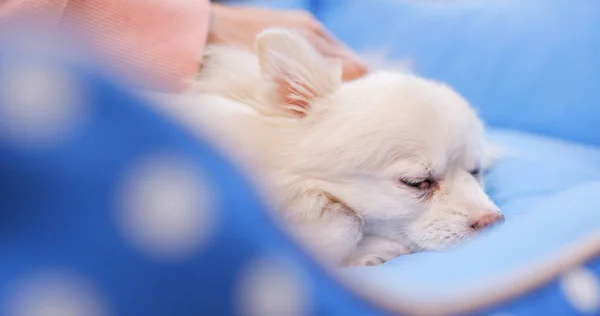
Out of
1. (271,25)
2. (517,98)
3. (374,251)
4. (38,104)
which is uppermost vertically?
(517,98)

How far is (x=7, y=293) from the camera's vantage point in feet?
1.30

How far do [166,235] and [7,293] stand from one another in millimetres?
113

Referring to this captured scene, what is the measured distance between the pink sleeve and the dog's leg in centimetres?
46

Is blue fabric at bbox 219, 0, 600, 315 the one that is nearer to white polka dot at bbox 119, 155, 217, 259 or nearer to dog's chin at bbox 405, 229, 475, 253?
dog's chin at bbox 405, 229, 475, 253

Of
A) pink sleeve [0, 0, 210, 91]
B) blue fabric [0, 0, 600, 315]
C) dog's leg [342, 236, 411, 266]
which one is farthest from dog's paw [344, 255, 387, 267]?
pink sleeve [0, 0, 210, 91]

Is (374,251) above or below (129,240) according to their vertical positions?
above

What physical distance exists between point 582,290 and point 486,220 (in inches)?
12.7

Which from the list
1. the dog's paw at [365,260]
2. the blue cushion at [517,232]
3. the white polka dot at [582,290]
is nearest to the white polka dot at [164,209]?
the blue cushion at [517,232]

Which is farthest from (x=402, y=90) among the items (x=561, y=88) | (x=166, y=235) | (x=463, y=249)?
(x=561, y=88)

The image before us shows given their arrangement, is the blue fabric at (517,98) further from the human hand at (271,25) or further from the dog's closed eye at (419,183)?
the human hand at (271,25)

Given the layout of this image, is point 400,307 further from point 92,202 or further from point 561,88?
point 561,88

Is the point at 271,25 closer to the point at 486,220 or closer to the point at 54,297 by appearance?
the point at 486,220

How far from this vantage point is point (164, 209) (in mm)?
395

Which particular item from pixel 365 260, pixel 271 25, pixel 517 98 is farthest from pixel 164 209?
pixel 517 98
